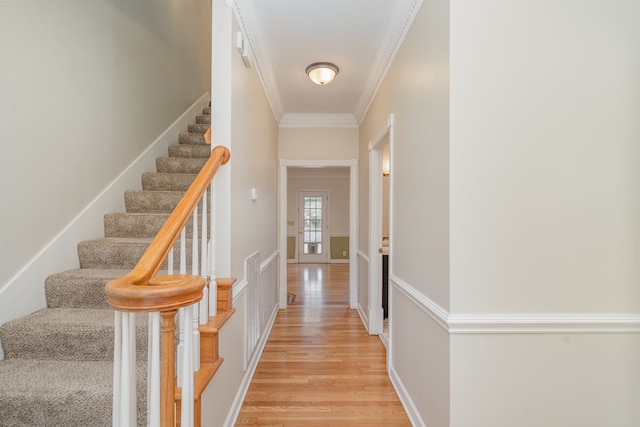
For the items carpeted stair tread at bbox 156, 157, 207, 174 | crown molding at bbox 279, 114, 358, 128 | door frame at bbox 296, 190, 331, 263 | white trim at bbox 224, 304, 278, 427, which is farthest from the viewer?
door frame at bbox 296, 190, 331, 263

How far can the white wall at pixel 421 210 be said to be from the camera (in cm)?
142

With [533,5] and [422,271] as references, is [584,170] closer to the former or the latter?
[533,5]

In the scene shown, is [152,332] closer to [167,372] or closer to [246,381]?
[167,372]

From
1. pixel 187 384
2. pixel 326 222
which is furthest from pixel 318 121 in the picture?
pixel 326 222

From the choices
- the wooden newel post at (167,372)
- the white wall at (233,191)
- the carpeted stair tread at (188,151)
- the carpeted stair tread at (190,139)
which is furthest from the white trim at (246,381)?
the carpeted stair tread at (190,139)

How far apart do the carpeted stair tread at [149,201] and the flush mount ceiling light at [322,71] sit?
62.8 inches

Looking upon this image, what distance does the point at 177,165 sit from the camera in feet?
9.16

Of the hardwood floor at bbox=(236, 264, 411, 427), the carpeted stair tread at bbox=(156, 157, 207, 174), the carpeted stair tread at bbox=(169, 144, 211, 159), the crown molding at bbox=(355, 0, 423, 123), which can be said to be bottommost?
the hardwood floor at bbox=(236, 264, 411, 427)

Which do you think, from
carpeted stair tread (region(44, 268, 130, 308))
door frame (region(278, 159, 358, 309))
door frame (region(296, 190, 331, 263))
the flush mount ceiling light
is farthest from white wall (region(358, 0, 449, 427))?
door frame (region(296, 190, 331, 263))

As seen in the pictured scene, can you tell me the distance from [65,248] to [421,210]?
85.2 inches

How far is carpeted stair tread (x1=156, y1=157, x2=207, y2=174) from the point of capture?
2785 mm

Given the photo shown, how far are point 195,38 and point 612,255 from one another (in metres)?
4.50

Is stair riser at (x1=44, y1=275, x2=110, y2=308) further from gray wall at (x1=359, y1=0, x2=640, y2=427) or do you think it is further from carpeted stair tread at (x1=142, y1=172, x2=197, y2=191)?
gray wall at (x1=359, y1=0, x2=640, y2=427)

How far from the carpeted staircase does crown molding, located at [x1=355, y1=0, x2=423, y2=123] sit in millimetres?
2065
